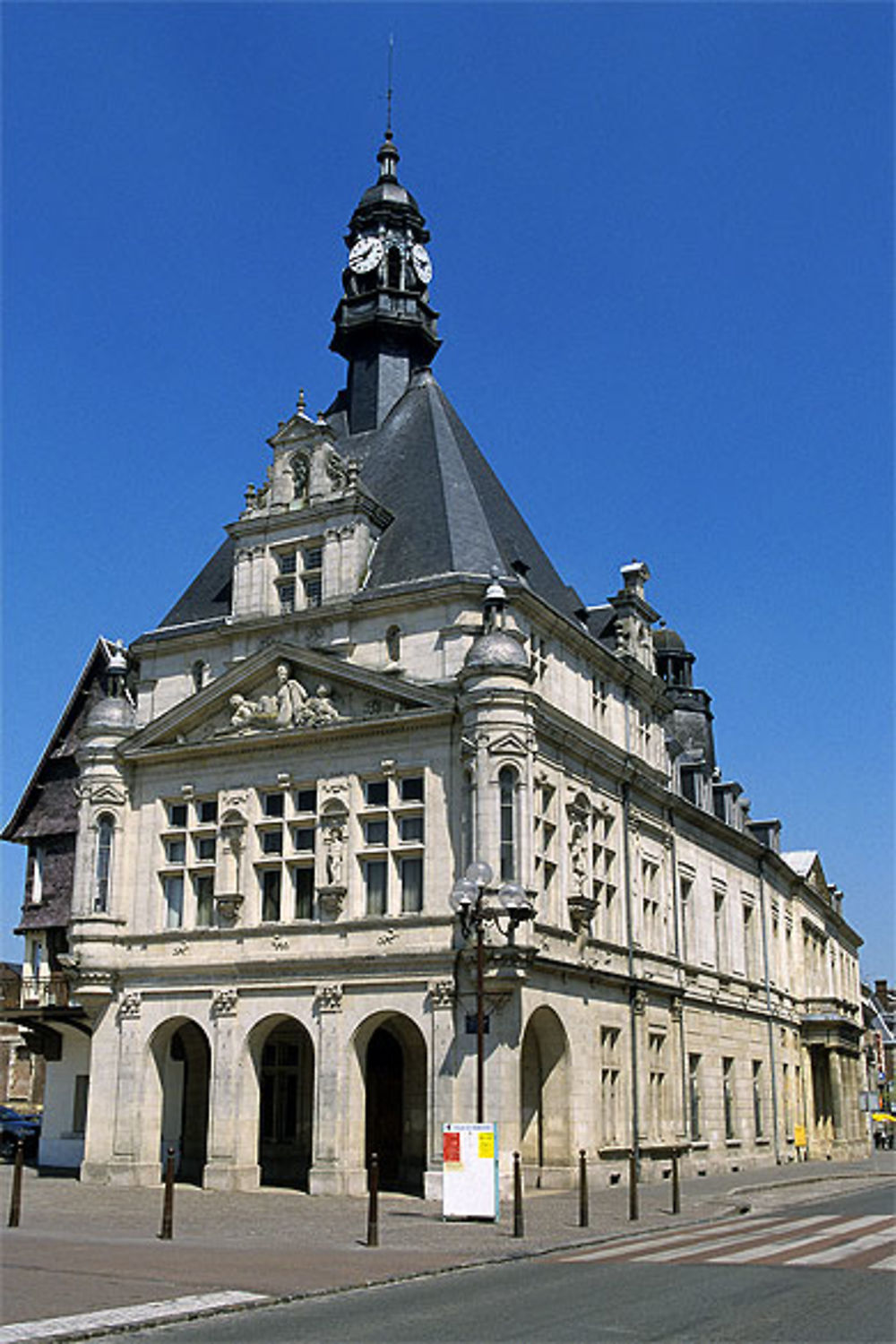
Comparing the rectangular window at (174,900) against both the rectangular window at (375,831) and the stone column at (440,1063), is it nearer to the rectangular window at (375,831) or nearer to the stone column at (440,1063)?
the rectangular window at (375,831)

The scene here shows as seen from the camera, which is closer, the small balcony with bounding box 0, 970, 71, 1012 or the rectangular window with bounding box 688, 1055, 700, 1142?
the rectangular window with bounding box 688, 1055, 700, 1142

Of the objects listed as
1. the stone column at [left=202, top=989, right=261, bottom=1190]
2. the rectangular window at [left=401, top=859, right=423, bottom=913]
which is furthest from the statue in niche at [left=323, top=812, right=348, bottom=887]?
the stone column at [left=202, top=989, right=261, bottom=1190]

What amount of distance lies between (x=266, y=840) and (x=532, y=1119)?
9.91m

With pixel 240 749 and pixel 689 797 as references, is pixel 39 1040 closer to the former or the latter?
pixel 240 749

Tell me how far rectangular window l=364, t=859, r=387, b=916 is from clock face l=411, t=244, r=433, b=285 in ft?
72.4

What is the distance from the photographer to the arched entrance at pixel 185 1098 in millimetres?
37781

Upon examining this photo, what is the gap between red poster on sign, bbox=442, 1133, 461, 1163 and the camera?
24.8m

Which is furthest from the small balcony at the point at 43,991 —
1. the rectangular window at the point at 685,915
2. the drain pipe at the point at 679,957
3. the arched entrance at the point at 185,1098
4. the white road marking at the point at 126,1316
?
the white road marking at the point at 126,1316

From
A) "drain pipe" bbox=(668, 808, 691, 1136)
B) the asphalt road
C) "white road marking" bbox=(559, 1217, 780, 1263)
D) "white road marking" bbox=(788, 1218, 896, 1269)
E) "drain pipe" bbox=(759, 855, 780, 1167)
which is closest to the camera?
the asphalt road

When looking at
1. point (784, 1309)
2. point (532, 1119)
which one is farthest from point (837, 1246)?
point (532, 1119)

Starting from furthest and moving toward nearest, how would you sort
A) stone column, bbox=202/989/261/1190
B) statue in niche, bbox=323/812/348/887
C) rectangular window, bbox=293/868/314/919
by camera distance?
1. rectangular window, bbox=293/868/314/919
2. statue in niche, bbox=323/812/348/887
3. stone column, bbox=202/989/261/1190

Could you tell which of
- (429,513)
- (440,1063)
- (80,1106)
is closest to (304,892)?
(440,1063)

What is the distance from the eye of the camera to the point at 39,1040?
44562 millimetres

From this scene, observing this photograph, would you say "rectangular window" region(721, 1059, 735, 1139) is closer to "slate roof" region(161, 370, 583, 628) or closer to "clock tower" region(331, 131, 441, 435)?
"slate roof" region(161, 370, 583, 628)
